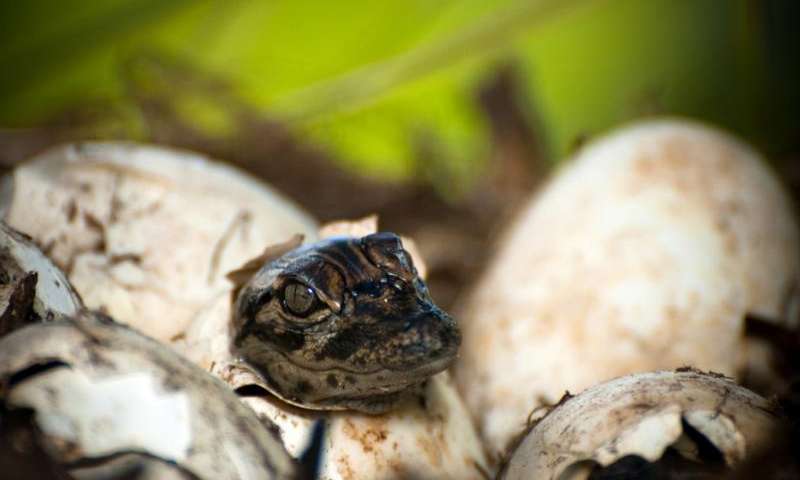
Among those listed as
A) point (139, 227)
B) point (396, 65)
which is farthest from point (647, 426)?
point (396, 65)

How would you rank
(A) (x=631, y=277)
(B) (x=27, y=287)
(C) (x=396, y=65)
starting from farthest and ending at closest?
1. (C) (x=396, y=65)
2. (A) (x=631, y=277)
3. (B) (x=27, y=287)

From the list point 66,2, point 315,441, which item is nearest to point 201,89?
point 66,2

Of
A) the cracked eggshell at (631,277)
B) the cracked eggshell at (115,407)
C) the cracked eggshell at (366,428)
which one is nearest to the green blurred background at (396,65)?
the cracked eggshell at (631,277)

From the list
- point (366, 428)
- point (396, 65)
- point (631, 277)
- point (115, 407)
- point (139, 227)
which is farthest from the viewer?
point (396, 65)

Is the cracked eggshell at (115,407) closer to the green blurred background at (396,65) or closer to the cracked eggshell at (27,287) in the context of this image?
the cracked eggshell at (27,287)

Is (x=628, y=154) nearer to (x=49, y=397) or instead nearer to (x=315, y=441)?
(x=315, y=441)

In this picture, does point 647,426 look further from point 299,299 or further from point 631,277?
point 631,277

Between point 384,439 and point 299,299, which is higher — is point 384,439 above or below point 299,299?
below
